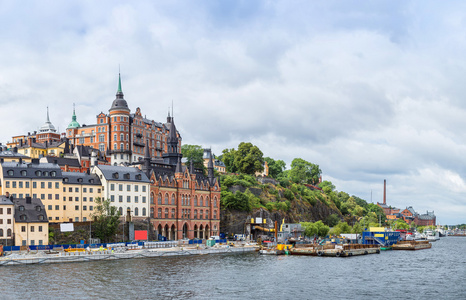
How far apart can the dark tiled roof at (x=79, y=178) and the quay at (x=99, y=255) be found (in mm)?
22624

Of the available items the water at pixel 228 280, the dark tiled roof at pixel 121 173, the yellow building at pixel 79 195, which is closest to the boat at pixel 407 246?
the water at pixel 228 280

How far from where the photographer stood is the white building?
12606cm

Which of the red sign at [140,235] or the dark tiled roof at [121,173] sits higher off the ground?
the dark tiled roof at [121,173]

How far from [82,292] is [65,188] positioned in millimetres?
58120

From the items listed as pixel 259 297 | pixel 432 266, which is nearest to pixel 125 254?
pixel 259 297

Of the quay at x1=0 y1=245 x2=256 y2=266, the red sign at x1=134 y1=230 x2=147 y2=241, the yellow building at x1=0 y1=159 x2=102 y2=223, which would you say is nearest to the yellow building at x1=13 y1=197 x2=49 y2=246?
the yellow building at x1=0 y1=159 x2=102 y2=223

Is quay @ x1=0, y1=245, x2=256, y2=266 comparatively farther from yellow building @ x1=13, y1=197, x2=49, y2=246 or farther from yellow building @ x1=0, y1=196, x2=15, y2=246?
yellow building @ x1=0, y1=196, x2=15, y2=246

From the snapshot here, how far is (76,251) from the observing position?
10112 centimetres

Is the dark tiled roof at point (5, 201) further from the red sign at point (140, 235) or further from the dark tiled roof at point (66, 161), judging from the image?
the dark tiled roof at point (66, 161)

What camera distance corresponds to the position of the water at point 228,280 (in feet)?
220

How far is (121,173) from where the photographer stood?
12950 cm

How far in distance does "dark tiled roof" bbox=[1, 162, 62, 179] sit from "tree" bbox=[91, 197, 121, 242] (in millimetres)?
11361

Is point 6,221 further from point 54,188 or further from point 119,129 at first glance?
point 119,129

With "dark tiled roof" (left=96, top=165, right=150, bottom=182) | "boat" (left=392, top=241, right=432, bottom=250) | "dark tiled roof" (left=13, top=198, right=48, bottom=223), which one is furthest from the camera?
"boat" (left=392, top=241, right=432, bottom=250)
